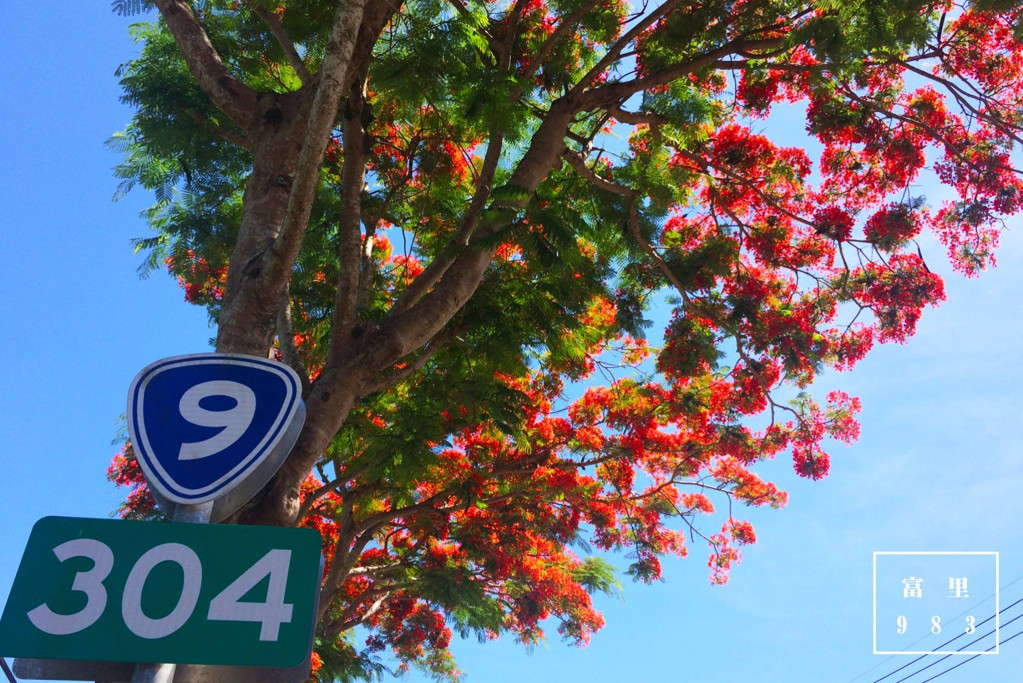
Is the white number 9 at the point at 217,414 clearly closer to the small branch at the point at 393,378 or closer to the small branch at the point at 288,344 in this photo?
the small branch at the point at 393,378

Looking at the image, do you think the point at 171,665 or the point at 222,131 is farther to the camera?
the point at 222,131

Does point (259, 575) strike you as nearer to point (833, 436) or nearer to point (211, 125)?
point (211, 125)

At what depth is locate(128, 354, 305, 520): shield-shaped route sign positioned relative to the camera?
2201 mm

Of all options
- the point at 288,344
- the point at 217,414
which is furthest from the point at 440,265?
the point at 217,414

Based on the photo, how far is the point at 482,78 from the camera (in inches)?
207

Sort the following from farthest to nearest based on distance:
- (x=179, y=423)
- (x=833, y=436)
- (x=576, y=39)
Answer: (x=833, y=436) → (x=576, y=39) → (x=179, y=423)

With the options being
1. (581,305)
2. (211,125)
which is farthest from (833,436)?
(211,125)

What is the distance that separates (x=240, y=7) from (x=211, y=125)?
1933mm

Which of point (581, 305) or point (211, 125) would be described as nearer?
point (211, 125)

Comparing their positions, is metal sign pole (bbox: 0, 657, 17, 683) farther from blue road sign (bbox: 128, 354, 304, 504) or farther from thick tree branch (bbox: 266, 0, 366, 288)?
thick tree branch (bbox: 266, 0, 366, 288)

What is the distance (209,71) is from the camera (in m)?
4.60

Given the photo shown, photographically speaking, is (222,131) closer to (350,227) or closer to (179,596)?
(350,227)

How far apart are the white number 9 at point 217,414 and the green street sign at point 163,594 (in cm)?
26

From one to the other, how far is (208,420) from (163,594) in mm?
A: 503
